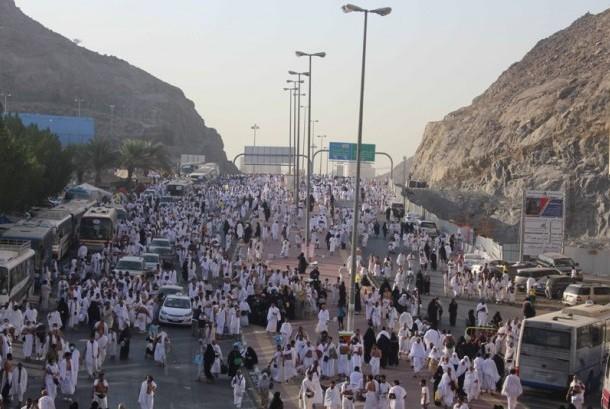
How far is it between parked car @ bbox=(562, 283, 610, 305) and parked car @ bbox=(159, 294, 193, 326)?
1323 cm

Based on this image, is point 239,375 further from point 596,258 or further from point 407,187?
point 407,187

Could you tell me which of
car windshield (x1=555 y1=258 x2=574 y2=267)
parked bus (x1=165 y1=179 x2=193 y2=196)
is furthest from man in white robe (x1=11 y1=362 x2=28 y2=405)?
parked bus (x1=165 y1=179 x2=193 y2=196)

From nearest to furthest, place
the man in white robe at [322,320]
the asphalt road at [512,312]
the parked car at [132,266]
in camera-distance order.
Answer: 1. the asphalt road at [512,312]
2. the man in white robe at [322,320]
3. the parked car at [132,266]

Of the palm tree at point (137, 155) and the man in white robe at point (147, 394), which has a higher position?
the palm tree at point (137, 155)

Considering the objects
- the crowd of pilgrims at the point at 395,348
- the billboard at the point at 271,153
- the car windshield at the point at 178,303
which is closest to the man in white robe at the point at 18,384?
the crowd of pilgrims at the point at 395,348

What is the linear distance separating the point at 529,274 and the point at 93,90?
127 m

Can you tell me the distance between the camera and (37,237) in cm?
3164

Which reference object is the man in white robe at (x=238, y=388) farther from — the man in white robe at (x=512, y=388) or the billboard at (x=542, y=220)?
the billboard at (x=542, y=220)

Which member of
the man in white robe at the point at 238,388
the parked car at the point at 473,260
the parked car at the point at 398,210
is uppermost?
the parked car at the point at 398,210

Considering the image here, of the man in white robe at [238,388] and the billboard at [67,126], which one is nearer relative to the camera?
the man in white robe at [238,388]

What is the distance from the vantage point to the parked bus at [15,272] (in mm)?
23766

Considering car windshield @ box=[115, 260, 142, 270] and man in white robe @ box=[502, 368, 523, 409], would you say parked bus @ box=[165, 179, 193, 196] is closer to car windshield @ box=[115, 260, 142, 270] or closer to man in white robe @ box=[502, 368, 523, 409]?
car windshield @ box=[115, 260, 142, 270]

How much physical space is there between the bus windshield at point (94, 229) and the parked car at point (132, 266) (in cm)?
720

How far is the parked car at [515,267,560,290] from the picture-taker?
3600 centimetres
